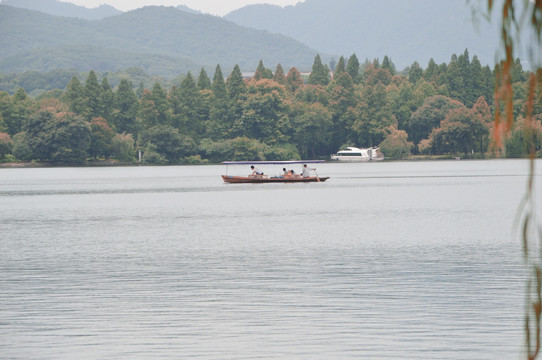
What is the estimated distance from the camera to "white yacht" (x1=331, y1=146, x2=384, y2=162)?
184125 mm

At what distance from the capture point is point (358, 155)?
18588 cm

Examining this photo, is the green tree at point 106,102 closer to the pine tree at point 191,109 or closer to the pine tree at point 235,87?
the pine tree at point 191,109

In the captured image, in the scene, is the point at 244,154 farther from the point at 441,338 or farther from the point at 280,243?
the point at 441,338

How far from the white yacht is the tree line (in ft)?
6.69

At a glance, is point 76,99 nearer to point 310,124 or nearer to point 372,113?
point 310,124

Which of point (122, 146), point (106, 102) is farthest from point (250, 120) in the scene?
point (106, 102)

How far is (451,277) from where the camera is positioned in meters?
26.7

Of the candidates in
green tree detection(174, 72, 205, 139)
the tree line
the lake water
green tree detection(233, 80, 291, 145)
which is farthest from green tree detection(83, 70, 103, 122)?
the lake water

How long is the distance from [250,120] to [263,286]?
144m

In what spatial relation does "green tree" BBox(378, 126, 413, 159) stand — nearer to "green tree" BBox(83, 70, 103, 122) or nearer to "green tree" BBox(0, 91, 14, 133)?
"green tree" BBox(83, 70, 103, 122)

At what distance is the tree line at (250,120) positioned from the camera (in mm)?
152000

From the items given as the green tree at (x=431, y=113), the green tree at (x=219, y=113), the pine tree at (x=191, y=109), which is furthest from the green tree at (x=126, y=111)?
the green tree at (x=431, y=113)

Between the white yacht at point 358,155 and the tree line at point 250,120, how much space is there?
2040mm

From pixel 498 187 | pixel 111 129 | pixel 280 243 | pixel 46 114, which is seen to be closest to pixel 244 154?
pixel 111 129
